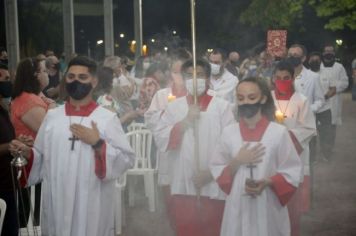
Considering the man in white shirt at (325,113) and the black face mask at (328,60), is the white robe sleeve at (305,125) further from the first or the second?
the black face mask at (328,60)

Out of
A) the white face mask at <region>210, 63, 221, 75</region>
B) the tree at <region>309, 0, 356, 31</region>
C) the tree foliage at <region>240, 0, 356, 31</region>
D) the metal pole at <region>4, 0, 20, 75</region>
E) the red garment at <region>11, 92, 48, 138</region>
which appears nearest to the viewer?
the red garment at <region>11, 92, 48, 138</region>

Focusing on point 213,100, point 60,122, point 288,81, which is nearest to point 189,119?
point 213,100

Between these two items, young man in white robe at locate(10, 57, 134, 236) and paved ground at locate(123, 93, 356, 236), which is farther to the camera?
paved ground at locate(123, 93, 356, 236)

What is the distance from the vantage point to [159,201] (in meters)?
9.35

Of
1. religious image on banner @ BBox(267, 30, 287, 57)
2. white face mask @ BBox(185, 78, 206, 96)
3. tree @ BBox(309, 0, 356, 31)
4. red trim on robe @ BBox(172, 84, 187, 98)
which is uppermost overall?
tree @ BBox(309, 0, 356, 31)

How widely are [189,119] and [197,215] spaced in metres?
0.83

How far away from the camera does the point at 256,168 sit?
16.7ft

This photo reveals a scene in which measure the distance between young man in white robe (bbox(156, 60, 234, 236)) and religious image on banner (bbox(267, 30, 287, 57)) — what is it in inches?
248

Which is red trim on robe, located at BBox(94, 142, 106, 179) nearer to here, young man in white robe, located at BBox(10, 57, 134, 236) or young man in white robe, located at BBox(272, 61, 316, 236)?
young man in white robe, located at BBox(10, 57, 134, 236)

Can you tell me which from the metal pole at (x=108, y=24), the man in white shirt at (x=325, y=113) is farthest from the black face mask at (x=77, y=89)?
the metal pole at (x=108, y=24)

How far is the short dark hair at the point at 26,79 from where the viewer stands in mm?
6344

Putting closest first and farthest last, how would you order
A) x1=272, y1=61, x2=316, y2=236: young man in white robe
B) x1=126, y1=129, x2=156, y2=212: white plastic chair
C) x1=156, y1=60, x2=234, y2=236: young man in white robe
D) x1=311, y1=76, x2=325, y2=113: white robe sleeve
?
1. x1=156, y1=60, x2=234, y2=236: young man in white robe
2. x1=272, y1=61, x2=316, y2=236: young man in white robe
3. x1=126, y1=129, x2=156, y2=212: white plastic chair
4. x1=311, y1=76, x2=325, y2=113: white robe sleeve

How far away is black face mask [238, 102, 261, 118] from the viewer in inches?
204

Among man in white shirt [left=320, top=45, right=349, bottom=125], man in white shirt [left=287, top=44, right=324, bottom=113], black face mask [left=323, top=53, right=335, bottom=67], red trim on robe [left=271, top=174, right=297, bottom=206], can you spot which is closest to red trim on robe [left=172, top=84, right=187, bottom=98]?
man in white shirt [left=287, top=44, right=324, bottom=113]
